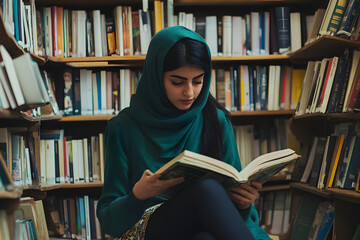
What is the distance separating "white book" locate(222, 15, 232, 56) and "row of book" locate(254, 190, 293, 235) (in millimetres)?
908

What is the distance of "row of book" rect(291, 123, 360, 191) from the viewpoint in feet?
6.35

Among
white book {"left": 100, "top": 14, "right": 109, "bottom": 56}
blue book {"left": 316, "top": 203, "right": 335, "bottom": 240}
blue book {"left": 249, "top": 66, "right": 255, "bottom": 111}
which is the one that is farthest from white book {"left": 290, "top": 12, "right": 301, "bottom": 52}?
white book {"left": 100, "top": 14, "right": 109, "bottom": 56}

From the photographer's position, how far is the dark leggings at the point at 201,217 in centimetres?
111

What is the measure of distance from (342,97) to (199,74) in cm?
91

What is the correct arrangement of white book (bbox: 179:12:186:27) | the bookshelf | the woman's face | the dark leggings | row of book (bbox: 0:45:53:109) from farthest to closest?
white book (bbox: 179:12:186:27), the bookshelf, the woman's face, row of book (bbox: 0:45:53:109), the dark leggings

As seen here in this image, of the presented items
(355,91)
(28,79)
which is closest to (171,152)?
(28,79)

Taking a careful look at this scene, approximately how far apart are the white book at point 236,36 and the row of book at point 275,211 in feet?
2.92

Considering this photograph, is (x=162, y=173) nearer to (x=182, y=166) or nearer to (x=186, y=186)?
(x=182, y=166)

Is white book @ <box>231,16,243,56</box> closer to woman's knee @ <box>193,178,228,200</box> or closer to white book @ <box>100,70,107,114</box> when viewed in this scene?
white book @ <box>100,70,107,114</box>

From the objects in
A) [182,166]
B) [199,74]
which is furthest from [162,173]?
[199,74]

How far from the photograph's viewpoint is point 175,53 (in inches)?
55.4

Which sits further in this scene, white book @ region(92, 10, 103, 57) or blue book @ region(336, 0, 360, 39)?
white book @ region(92, 10, 103, 57)

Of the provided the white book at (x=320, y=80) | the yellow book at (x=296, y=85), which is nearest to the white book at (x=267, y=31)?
the yellow book at (x=296, y=85)

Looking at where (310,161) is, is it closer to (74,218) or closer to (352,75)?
(352,75)
